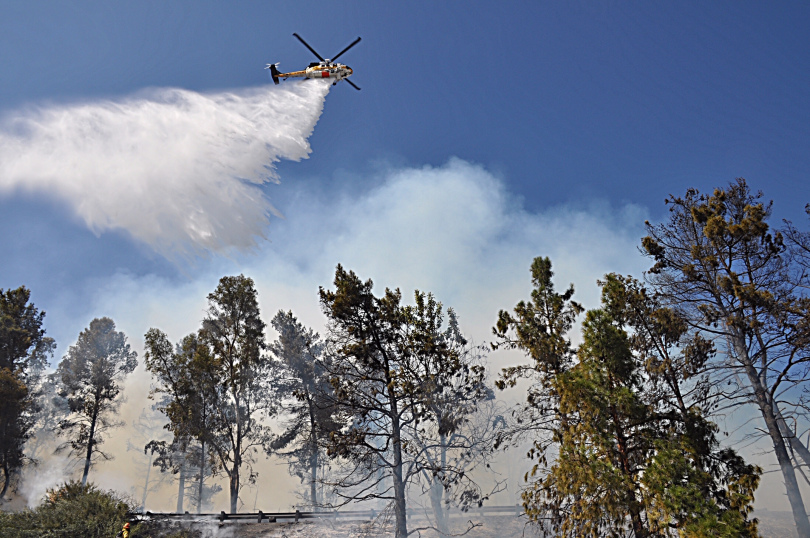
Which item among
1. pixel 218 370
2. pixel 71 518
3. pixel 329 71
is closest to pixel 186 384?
pixel 218 370

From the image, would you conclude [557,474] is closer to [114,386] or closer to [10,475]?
[114,386]

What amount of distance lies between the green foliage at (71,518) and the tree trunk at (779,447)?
23385 mm

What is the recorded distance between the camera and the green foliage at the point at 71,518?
18359 mm

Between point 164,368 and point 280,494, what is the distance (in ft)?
188

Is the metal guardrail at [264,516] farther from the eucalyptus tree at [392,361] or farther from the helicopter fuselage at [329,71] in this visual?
the helicopter fuselage at [329,71]

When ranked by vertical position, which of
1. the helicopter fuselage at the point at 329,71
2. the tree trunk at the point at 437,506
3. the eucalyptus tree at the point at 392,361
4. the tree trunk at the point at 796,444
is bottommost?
the tree trunk at the point at 437,506

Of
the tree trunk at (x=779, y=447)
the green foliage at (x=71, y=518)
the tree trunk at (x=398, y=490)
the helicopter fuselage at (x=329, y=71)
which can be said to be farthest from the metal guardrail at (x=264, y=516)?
the helicopter fuselage at (x=329, y=71)

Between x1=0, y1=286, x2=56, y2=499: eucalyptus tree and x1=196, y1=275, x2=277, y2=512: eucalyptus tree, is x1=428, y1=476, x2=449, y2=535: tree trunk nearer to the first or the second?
x1=196, y1=275, x2=277, y2=512: eucalyptus tree

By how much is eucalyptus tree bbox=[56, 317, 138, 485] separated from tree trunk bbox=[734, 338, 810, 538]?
119 ft

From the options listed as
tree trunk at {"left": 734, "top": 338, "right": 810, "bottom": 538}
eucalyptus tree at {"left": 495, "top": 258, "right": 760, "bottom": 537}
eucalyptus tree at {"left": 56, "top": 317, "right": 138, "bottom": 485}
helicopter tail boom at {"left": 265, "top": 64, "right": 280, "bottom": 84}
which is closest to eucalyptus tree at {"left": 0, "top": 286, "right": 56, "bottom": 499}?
eucalyptus tree at {"left": 56, "top": 317, "right": 138, "bottom": 485}

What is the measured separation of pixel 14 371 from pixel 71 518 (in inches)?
619

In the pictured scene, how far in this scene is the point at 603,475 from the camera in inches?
487

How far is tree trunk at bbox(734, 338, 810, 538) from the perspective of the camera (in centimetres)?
1503

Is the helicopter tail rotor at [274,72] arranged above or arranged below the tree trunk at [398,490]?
above
